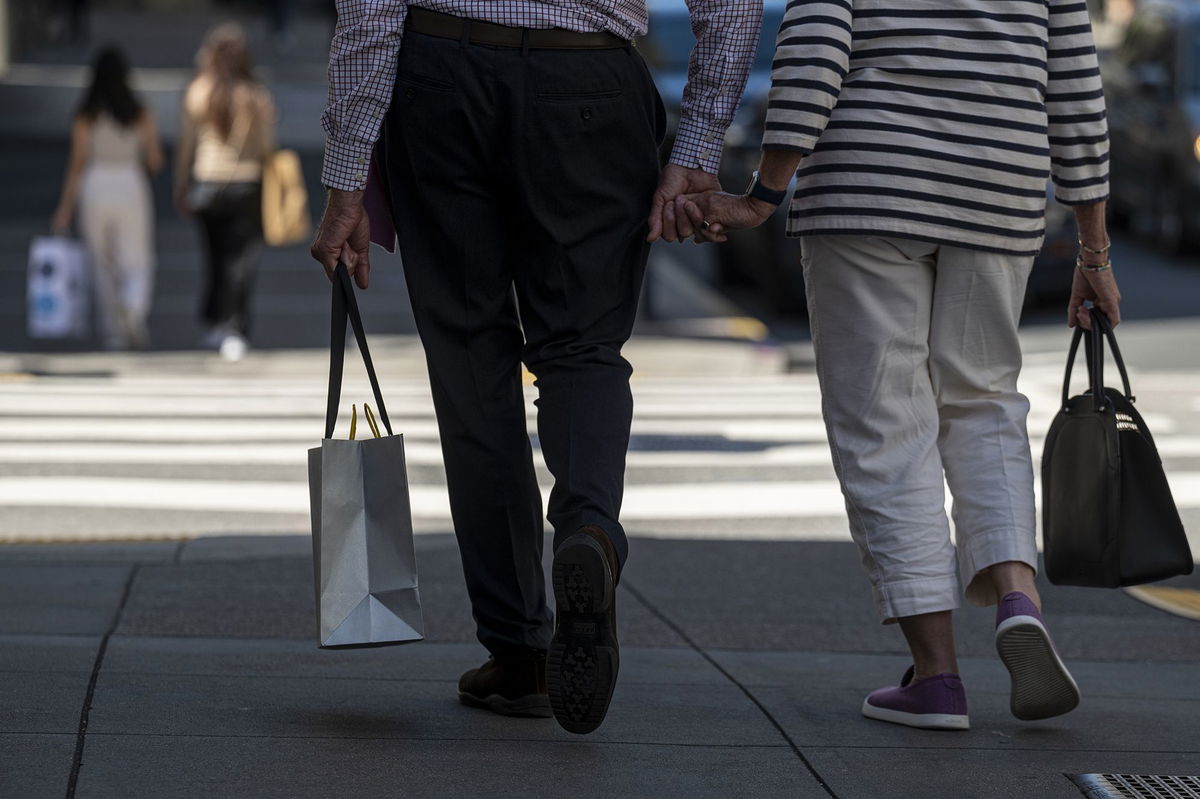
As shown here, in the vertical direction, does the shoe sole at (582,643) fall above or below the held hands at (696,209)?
below

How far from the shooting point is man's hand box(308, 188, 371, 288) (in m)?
3.63

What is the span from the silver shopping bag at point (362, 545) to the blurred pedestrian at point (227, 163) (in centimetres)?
858

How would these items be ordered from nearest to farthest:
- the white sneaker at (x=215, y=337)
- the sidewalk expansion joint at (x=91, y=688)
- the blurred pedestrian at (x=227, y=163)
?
the sidewalk expansion joint at (x=91, y=688)
the blurred pedestrian at (x=227, y=163)
the white sneaker at (x=215, y=337)

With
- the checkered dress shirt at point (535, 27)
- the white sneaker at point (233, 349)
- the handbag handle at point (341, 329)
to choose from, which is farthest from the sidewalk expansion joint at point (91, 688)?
the white sneaker at point (233, 349)

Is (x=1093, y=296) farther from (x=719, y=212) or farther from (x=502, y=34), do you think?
(x=502, y=34)

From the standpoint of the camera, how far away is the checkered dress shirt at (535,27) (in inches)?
137

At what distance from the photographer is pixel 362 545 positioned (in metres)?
3.50

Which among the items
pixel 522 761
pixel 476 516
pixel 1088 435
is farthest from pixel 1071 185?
pixel 522 761

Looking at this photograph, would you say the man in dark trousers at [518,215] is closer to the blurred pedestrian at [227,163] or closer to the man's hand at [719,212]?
the man's hand at [719,212]

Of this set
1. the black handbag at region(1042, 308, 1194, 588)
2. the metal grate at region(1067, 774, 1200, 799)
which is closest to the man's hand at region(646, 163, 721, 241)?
the black handbag at region(1042, 308, 1194, 588)

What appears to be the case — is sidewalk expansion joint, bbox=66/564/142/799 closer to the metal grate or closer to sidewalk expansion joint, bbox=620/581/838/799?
sidewalk expansion joint, bbox=620/581/838/799

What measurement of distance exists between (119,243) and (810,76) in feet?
31.1

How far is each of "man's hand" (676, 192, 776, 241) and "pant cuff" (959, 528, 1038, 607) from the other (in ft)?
2.60

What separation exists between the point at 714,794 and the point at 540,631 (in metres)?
0.64
